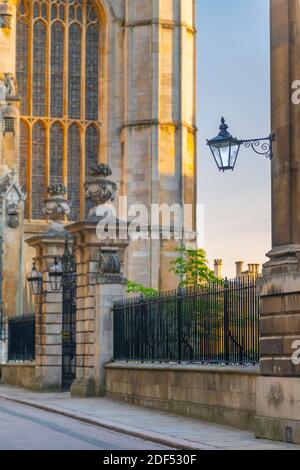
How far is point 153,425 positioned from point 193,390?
167 cm

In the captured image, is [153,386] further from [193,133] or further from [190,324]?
[193,133]

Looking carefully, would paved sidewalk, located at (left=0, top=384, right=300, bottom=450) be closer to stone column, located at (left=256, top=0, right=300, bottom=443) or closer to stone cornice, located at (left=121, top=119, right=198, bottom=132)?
stone column, located at (left=256, top=0, right=300, bottom=443)

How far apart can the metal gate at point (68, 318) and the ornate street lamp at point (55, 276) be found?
0.30 ft

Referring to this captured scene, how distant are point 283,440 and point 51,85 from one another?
104ft

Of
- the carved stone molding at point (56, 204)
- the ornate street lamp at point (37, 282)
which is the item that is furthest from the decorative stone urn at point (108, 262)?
the carved stone molding at point (56, 204)

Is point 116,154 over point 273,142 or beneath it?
over

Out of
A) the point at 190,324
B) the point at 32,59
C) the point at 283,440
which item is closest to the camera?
the point at 283,440

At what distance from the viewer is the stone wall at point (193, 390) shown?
17.1m

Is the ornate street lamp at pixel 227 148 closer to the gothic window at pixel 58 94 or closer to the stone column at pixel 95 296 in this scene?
the stone column at pixel 95 296

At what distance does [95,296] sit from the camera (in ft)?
82.6

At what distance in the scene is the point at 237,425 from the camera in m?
17.2
